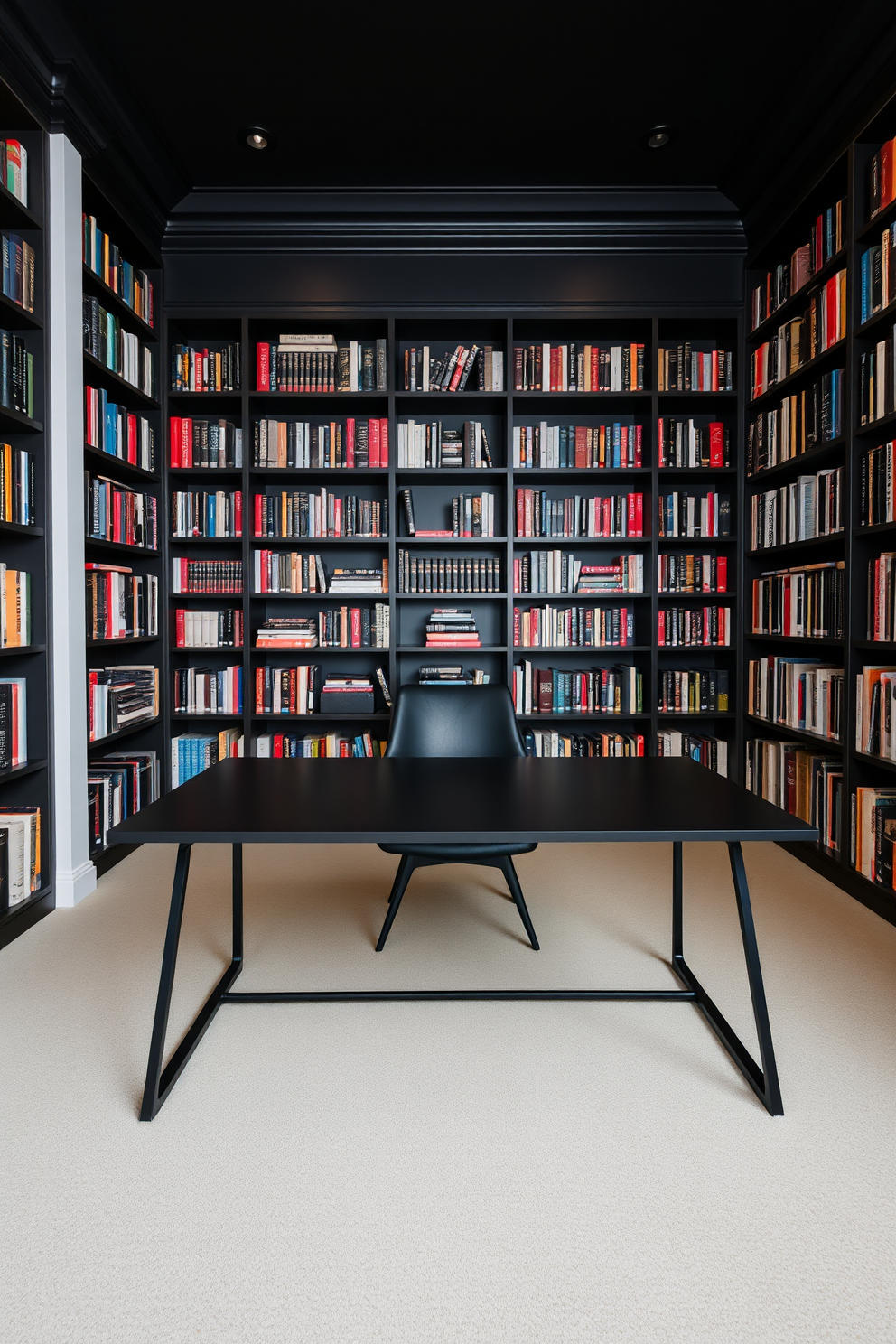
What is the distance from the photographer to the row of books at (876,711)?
2611 mm

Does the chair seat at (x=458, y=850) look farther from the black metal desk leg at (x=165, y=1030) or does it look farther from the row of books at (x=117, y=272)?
the row of books at (x=117, y=272)

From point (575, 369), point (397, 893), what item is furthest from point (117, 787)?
point (575, 369)

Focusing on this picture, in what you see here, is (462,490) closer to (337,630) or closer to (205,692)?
(337,630)

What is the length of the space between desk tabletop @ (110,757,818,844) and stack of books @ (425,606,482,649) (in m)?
1.73

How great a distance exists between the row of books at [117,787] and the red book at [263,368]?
72.5 inches

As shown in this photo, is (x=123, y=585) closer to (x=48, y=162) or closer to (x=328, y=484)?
(x=328, y=484)

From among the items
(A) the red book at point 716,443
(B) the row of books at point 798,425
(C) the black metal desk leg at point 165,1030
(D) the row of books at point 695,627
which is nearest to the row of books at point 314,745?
(D) the row of books at point 695,627

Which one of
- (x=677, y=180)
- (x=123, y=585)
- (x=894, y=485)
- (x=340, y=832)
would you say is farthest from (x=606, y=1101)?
(x=677, y=180)

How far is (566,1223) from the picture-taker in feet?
4.22

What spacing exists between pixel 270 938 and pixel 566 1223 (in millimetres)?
1423

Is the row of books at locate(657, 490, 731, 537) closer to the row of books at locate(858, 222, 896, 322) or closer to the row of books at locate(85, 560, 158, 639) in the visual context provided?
the row of books at locate(858, 222, 896, 322)

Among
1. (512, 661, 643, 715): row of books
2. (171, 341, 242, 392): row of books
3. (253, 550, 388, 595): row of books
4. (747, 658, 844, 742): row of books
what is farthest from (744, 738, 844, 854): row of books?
(171, 341, 242, 392): row of books

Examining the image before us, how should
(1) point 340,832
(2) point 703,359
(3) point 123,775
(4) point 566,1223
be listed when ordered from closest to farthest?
(4) point 566,1223
(1) point 340,832
(3) point 123,775
(2) point 703,359

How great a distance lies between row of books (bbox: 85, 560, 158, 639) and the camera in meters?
3.10
